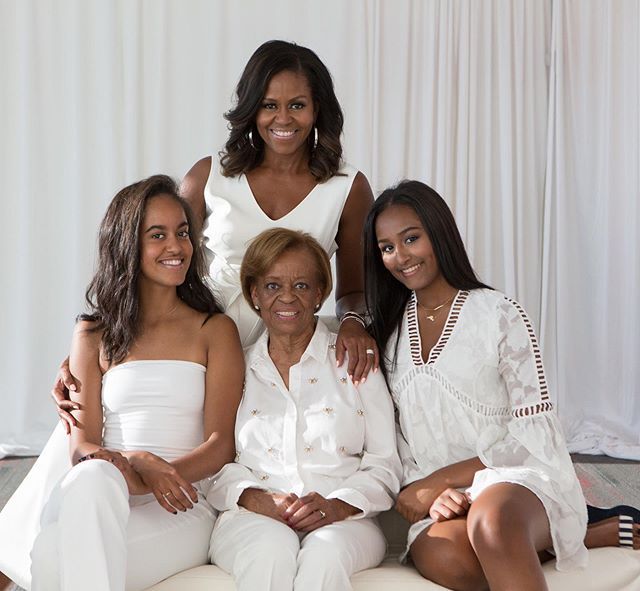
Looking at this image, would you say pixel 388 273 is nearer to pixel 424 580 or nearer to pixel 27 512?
pixel 424 580

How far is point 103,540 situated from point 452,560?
66 cm

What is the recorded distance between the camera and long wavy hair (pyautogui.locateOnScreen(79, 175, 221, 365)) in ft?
7.39

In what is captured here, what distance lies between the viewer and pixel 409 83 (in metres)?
4.89

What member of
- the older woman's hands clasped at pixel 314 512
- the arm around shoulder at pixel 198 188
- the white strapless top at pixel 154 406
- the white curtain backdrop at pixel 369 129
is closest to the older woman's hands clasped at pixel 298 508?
the older woman's hands clasped at pixel 314 512

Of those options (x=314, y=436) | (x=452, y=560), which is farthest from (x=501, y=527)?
(x=314, y=436)

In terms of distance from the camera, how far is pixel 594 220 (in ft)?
16.2

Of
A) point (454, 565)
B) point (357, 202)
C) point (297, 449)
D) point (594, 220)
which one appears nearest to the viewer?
point (454, 565)

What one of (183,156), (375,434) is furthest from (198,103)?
(375,434)

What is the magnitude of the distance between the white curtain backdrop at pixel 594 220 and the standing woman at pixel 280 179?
251 centimetres

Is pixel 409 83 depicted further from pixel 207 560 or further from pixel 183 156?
pixel 207 560

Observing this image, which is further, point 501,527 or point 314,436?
point 314,436

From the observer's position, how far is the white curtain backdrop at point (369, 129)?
186 inches

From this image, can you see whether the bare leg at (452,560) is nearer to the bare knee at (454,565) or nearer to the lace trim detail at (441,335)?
the bare knee at (454,565)

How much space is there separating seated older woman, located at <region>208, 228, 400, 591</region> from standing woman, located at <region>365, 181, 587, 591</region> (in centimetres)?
9
